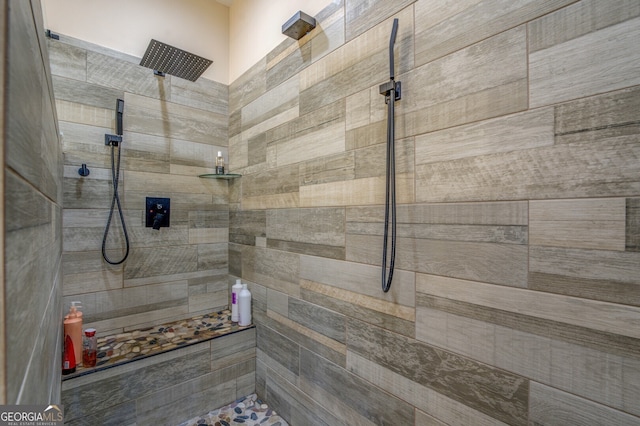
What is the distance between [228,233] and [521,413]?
209 centimetres

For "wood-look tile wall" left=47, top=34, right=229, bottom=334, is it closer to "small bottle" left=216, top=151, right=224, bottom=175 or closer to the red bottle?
"small bottle" left=216, top=151, right=224, bottom=175

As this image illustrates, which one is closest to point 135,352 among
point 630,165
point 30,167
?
point 30,167

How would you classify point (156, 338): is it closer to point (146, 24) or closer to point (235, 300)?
point (235, 300)

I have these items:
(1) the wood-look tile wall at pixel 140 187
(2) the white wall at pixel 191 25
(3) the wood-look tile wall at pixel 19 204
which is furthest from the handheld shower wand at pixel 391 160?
(1) the wood-look tile wall at pixel 140 187

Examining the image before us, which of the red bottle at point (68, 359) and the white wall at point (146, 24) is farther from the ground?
the white wall at point (146, 24)

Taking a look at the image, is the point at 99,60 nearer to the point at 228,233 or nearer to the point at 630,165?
the point at 228,233

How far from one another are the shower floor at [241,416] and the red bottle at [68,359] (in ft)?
2.27

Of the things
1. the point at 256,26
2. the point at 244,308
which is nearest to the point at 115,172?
the point at 244,308

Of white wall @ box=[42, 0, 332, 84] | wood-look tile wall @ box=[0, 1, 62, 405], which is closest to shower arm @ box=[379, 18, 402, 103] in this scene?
white wall @ box=[42, 0, 332, 84]

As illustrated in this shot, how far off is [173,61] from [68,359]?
5.90ft

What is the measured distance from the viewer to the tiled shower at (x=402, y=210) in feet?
2.44

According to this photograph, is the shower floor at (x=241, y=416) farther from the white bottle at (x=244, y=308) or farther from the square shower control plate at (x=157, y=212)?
the square shower control plate at (x=157, y=212)

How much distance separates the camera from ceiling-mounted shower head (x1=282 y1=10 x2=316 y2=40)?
1.56 m

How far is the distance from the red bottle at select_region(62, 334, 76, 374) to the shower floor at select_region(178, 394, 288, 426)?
2.27 ft
